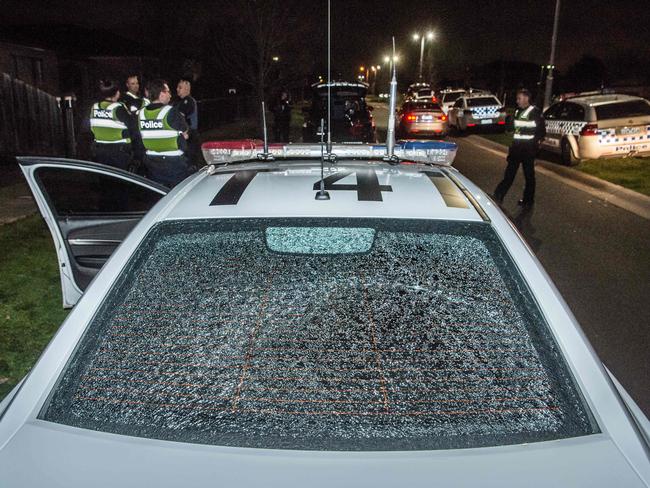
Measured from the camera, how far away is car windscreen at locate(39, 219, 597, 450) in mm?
1492

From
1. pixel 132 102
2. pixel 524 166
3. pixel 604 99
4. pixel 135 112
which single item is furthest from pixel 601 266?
pixel 604 99

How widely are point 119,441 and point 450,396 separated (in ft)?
2.72

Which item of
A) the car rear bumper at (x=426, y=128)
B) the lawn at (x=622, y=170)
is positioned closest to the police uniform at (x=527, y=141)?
the lawn at (x=622, y=170)

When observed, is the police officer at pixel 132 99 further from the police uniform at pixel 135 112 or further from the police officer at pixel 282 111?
the police officer at pixel 282 111

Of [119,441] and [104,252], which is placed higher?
[119,441]

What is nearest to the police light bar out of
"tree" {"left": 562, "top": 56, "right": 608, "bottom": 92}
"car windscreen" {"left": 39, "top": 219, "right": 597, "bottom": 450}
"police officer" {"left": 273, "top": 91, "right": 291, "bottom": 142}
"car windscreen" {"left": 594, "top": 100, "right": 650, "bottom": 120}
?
"car windscreen" {"left": 39, "top": 219, "right": 597, "bottom": 450}

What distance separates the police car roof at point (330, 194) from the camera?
1894 millimetres

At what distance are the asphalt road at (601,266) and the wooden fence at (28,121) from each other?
950cm

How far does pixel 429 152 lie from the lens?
2.95m

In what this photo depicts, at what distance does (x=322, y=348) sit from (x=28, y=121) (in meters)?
13.4

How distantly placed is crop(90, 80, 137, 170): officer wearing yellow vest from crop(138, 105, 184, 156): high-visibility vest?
75 centimetres

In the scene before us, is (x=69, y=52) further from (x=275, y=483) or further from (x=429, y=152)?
(x=275, y=483)

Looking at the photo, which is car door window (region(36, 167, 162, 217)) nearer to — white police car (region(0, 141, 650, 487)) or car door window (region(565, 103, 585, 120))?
white police car (region(0, 141, 650, 487))

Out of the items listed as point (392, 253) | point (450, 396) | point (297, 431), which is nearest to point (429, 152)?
point (392, 253)
